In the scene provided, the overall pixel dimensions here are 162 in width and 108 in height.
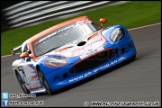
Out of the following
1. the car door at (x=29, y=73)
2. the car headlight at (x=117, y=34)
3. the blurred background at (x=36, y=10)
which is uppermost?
the car headlight at (x=117, y=34)

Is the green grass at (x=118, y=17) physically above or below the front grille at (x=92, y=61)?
below

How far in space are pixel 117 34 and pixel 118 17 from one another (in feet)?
28.7

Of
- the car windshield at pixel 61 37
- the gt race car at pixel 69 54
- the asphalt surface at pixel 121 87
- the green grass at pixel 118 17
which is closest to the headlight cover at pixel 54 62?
the gt race car at pixel 69 54

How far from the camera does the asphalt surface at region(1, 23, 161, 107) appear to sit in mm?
6305

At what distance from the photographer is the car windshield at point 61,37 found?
28.2 feet

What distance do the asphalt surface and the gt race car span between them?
0.58 ft

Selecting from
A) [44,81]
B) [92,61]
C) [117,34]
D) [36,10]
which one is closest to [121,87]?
[92,61]

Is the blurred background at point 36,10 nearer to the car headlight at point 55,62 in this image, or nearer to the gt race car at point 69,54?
the gt race car at point 69,54

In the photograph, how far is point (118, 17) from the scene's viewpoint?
1717cm

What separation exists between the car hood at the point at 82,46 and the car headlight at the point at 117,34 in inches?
6.7

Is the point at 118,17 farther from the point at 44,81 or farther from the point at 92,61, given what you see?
the point at 44,81

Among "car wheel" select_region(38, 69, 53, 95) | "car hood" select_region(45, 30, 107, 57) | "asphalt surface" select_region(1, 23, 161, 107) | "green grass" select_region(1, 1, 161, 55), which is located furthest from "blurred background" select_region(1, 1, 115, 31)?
"car wheel" select_region(38, 69, 53, 95)

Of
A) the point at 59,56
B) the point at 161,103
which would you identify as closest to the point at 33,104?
the point at 59,56

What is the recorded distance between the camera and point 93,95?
22.9ft
